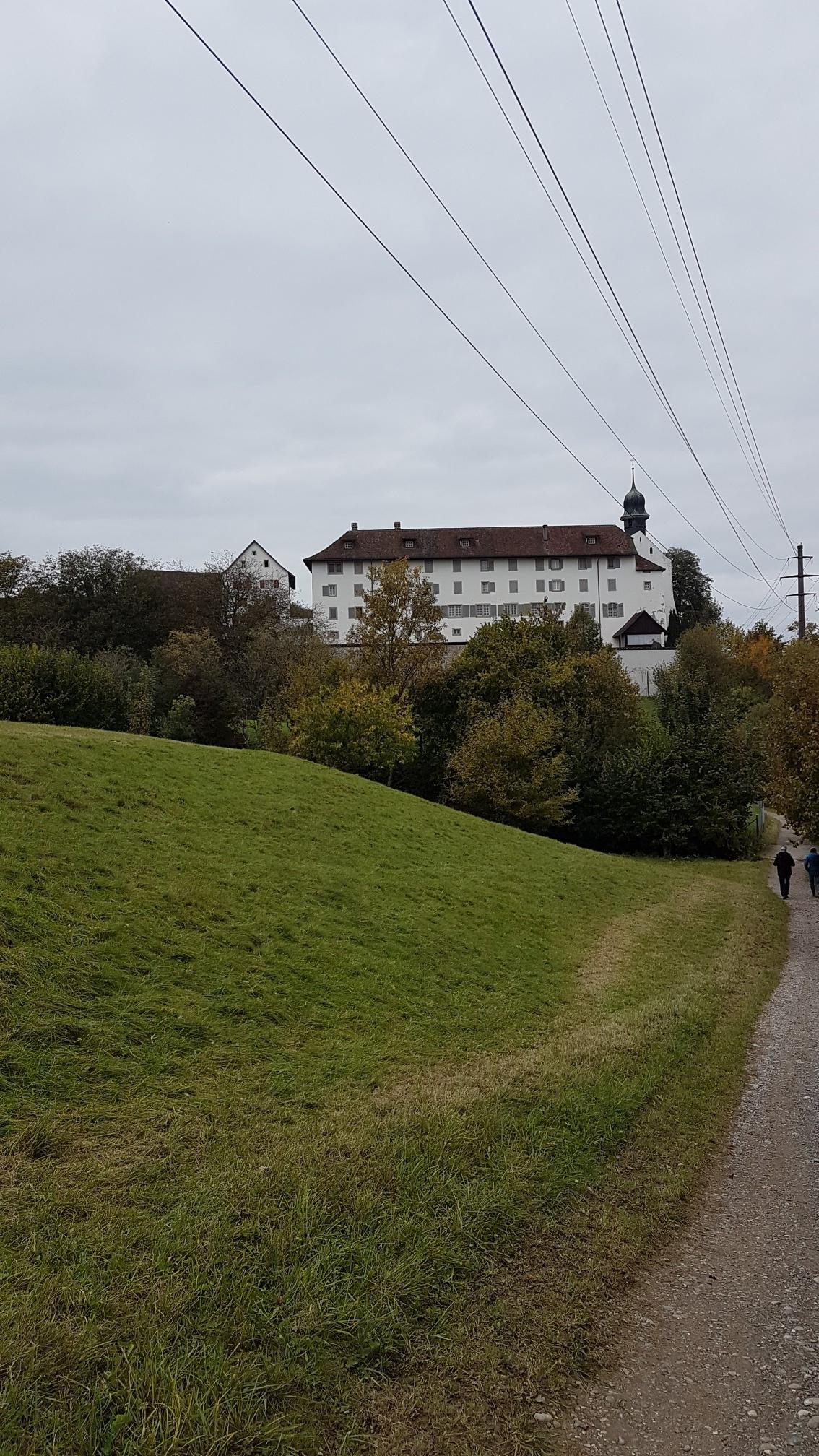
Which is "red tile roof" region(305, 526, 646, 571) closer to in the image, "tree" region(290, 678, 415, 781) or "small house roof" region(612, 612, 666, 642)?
"small house roof" region(612, 612, 666, 642)

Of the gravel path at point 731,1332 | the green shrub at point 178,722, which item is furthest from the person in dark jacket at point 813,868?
the green shrub at point 178,722

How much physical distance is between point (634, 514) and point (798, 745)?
94.5 m

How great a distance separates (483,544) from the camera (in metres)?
101

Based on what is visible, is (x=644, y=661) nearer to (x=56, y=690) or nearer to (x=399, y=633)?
(x=399, y=633)

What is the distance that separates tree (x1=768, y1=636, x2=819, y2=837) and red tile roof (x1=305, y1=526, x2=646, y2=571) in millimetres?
76716

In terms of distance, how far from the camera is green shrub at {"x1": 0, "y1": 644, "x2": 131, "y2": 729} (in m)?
31.3

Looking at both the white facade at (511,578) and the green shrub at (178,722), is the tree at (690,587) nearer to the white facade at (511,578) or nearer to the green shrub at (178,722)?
the white facade at (511,578)

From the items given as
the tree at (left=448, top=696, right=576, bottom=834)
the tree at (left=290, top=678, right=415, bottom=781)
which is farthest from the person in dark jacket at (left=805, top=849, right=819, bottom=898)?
the tree at (left=290, top=678, right=415, bottom=781)

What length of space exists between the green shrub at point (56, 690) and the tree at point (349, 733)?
308 inches

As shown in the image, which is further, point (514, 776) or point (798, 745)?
point (514, 776)

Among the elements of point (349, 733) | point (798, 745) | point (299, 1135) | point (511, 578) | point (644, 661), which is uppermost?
point (511, 578)

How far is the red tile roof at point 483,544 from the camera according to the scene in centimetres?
9962

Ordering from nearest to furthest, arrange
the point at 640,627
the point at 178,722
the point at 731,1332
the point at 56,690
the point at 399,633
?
the point at 731,1332, the point at 56,690, the point at 178,722, the point at 399,633, the point at 640,627

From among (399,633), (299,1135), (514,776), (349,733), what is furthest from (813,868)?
(399,633)
